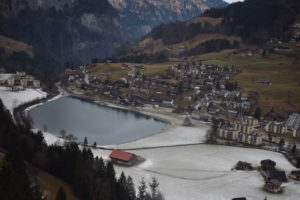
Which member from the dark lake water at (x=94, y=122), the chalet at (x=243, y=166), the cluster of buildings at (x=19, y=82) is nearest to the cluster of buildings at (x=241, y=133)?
the chalet at (x=243, y=166)

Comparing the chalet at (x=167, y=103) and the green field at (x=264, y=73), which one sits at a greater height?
the green field at (x=264, y=73)

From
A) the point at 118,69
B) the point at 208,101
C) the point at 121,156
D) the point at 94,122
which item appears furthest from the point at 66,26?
the point at 121,156

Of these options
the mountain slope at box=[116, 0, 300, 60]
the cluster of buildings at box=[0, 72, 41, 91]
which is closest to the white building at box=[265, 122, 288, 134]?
the cluster of buildings at box=[0, 72, 41, 91]

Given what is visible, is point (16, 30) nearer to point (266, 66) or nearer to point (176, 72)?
point (176, 72)

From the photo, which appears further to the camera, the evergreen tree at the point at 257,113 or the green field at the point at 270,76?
the green field at the point at 270,76

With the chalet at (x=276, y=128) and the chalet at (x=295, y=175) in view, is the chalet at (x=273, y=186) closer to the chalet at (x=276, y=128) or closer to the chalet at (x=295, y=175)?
the chalet at (x=295, y=175)
